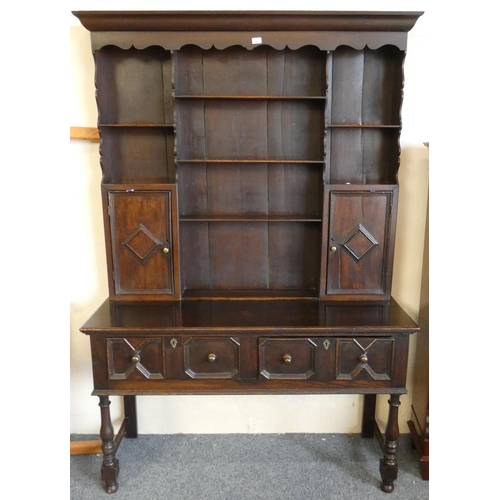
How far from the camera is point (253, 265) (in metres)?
2.04

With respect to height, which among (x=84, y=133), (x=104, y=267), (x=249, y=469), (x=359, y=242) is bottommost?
(x=249, y=469)

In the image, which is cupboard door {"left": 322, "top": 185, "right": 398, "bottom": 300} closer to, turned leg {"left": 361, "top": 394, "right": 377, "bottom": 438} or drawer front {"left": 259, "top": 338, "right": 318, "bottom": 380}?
drawer front {"left": 259, "top": 338, "right": 318, "bottom": 380}

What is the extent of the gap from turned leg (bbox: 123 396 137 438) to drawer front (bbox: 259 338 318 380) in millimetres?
911

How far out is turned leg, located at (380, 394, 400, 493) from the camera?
1.77 metres

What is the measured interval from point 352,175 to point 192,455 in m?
1.66

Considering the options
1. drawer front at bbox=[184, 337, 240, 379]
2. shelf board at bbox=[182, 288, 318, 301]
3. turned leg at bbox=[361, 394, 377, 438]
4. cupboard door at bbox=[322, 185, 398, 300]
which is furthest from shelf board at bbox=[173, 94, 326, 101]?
turned leg at bbox=[361, 394, 377, 438]

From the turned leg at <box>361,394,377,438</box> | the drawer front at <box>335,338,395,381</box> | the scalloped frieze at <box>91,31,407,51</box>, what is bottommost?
the turned leg at <box>361,394,377,438</box>

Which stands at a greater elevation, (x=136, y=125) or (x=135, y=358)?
(x=136, y=125)

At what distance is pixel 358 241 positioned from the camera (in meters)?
1.88

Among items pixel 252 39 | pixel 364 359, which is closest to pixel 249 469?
pixel 364 359

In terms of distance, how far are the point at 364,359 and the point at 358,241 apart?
545mm

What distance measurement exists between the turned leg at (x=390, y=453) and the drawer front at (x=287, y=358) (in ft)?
1.41

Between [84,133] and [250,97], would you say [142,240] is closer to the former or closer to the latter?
[84,133]

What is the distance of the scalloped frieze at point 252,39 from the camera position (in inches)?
66.1
